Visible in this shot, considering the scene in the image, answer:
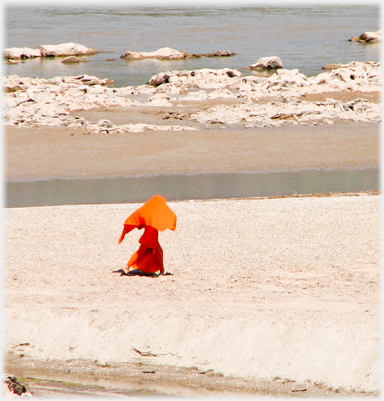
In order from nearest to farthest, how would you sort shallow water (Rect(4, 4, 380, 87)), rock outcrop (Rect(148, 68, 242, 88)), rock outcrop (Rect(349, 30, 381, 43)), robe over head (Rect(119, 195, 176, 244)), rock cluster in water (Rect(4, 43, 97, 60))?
robe over head (Rect(119, 195, 176, 244))
rock outcrop (Rect(148, 68, 242, 88))
shallow water (Rect(4, 4, 380, 87))
rock cluster in water (Rect(4, 43, 97, 60))
rock outcrop (Rect(349, 30, 381, 43))

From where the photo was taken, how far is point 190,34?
55969mm

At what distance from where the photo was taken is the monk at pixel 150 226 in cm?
845

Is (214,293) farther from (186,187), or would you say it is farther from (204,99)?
(204,99)

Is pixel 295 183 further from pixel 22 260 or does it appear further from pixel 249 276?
pixel 22 260

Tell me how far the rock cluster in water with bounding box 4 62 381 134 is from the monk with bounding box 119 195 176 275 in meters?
12.7

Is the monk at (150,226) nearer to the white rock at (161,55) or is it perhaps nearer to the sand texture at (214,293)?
the sand texture at (214,293)

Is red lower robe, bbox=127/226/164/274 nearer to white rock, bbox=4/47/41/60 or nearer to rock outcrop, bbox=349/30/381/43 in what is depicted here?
white rock, bbox=4/47/41/60

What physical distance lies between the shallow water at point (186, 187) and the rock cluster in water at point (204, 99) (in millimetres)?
5152

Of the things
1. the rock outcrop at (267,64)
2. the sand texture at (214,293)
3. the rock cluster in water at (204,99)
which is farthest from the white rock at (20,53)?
the sand texture at (214,293)

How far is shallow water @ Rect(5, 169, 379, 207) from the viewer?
1530cm

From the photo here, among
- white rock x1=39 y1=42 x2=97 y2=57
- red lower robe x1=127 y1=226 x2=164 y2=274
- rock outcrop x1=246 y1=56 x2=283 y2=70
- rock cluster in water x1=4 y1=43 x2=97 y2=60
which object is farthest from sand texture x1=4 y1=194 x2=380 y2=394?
white rock x1=39 y1=42 x2=97 y2=57

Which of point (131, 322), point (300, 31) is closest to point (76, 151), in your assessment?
point (131, 322)

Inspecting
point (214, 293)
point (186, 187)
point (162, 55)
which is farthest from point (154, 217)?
point (162, 55)

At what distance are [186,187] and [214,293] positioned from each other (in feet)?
25.6
